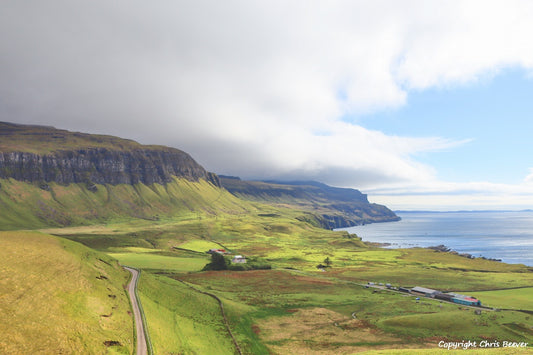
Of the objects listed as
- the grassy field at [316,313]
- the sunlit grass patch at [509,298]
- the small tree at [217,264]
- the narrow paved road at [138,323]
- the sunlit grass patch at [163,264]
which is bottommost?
the sunlit grass patch at [163,264]

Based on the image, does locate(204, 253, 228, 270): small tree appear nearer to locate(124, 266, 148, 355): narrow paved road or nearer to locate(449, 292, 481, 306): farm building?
locate(124, 266, 148, 355): narrow paved road

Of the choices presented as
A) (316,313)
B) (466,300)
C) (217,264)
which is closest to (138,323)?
(316,313)

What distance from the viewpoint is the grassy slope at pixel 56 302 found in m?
33.6

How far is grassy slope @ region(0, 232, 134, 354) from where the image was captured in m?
33.6

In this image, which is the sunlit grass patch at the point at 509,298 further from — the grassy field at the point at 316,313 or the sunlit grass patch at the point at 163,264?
the sunlit grass patch at the point at 163,264

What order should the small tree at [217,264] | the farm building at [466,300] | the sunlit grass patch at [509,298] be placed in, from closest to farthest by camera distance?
the sunlit grass patch at [509,298], the farm building at [466,300], the small tree at [217,264]

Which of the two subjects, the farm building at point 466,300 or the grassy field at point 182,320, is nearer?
the grassy field at point 182,320

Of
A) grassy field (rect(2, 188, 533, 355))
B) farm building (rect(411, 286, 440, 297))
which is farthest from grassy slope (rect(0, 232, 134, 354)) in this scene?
farm building (rect(411, 286, 440, 297))

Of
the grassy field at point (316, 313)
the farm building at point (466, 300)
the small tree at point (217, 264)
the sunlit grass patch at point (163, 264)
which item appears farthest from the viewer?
the small tree at point (217, 264)

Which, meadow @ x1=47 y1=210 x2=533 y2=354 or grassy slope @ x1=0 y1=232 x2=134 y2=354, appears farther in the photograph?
meadow @ x1=47 y1=210 x2=533 y2=354

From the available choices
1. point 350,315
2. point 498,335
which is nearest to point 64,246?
point 350,315

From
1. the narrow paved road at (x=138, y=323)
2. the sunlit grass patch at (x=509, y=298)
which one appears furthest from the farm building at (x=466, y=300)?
the narrow paved road at (x=138, y=323)

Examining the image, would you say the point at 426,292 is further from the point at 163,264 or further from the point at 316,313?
the point at 163,264

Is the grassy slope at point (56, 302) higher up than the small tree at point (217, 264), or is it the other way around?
the grassy slope at point (56, 302)
